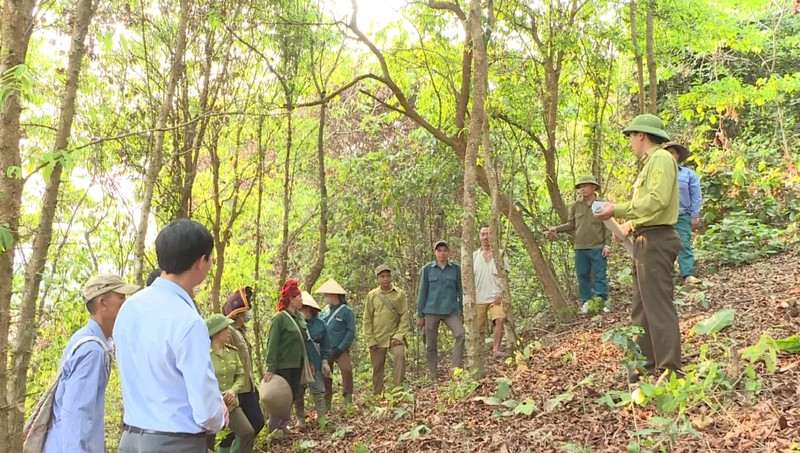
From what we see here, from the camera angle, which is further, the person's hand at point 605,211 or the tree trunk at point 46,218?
the person's hand at point 605,211

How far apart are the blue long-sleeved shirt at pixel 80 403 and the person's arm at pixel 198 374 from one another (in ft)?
2.72

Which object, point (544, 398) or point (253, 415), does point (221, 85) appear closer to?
point (253, 415)

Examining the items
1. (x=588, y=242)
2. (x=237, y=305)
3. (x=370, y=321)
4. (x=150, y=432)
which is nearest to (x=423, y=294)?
(x=370, y=321)

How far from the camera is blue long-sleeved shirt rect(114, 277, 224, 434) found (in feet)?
8.54

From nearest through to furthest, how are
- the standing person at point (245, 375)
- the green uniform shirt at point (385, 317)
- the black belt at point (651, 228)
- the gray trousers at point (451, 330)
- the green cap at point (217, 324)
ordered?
the black belt at point (651, 228), the green cap at point (217, 324), the standing person at point (245, 375), the gray trousers at point (451, 330), the green uniform shirt at point (385, 317)

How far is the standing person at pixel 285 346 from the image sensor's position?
7.01 m

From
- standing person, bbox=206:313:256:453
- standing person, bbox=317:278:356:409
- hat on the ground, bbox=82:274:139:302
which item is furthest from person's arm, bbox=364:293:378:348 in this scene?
hat on the ground, bbox=82:274:139:302

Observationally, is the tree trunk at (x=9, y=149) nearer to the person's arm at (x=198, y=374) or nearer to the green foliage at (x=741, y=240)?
the person's arm at (x=198, y=374)

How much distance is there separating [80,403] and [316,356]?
196 inches

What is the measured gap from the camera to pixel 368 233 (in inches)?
484

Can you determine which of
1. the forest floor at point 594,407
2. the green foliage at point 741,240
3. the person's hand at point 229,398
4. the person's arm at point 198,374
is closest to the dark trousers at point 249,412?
the forest floor at point 594,407

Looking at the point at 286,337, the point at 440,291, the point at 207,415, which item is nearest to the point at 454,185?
the point at 440,291

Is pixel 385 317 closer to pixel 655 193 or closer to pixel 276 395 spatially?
pixel 276 395

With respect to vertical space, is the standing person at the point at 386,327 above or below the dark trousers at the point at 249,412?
above
